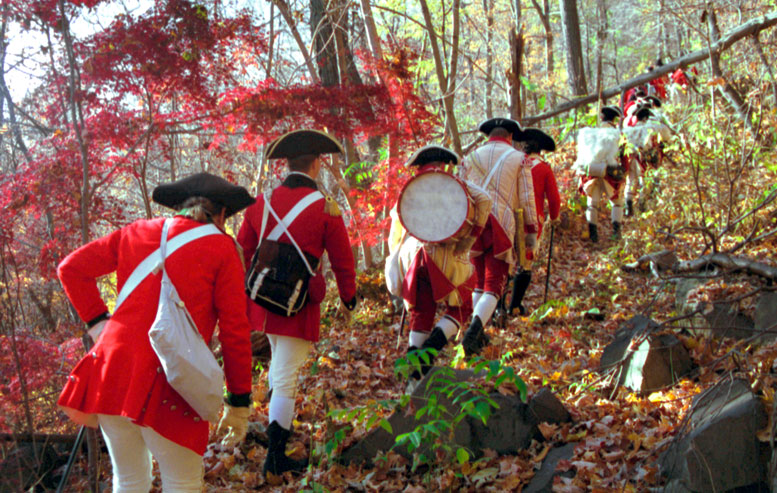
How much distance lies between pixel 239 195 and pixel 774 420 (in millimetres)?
2936

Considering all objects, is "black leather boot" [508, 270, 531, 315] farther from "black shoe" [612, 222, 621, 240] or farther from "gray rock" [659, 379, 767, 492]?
"gray rock" [659, 379, 767, 492]

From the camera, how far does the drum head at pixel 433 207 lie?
531 centimetres

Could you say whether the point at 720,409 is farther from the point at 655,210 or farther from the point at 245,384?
the point at 655,210

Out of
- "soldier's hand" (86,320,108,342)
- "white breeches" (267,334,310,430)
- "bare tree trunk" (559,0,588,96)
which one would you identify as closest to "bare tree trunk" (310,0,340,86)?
"white breeches" (267,334,310,430)

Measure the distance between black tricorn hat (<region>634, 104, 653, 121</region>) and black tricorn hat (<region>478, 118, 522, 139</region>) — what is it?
550 cm

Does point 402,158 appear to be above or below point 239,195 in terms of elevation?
above

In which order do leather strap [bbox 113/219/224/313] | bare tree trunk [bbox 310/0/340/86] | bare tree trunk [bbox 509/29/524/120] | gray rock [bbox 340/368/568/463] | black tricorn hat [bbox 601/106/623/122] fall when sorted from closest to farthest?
leather strap [bbox 113/219/224/313] < gray rock [bbox 340/368/568/463] < bare tree trunk [bbox 509/29/524/120] < bare tree trunk [bbox 310/0/340/86] < black tricorn hat [bbox 601/106/623/122]

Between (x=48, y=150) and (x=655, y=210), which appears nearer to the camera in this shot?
(x=48, y=150)

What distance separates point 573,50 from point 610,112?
4.79m

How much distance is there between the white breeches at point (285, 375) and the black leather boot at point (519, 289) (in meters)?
3.92

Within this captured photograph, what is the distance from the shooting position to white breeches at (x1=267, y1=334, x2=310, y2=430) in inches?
177

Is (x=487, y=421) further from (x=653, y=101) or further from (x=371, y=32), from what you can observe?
(x=653, y=101)

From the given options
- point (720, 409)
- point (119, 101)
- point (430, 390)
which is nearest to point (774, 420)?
point (720, 409)

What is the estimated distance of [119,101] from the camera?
611 cm
